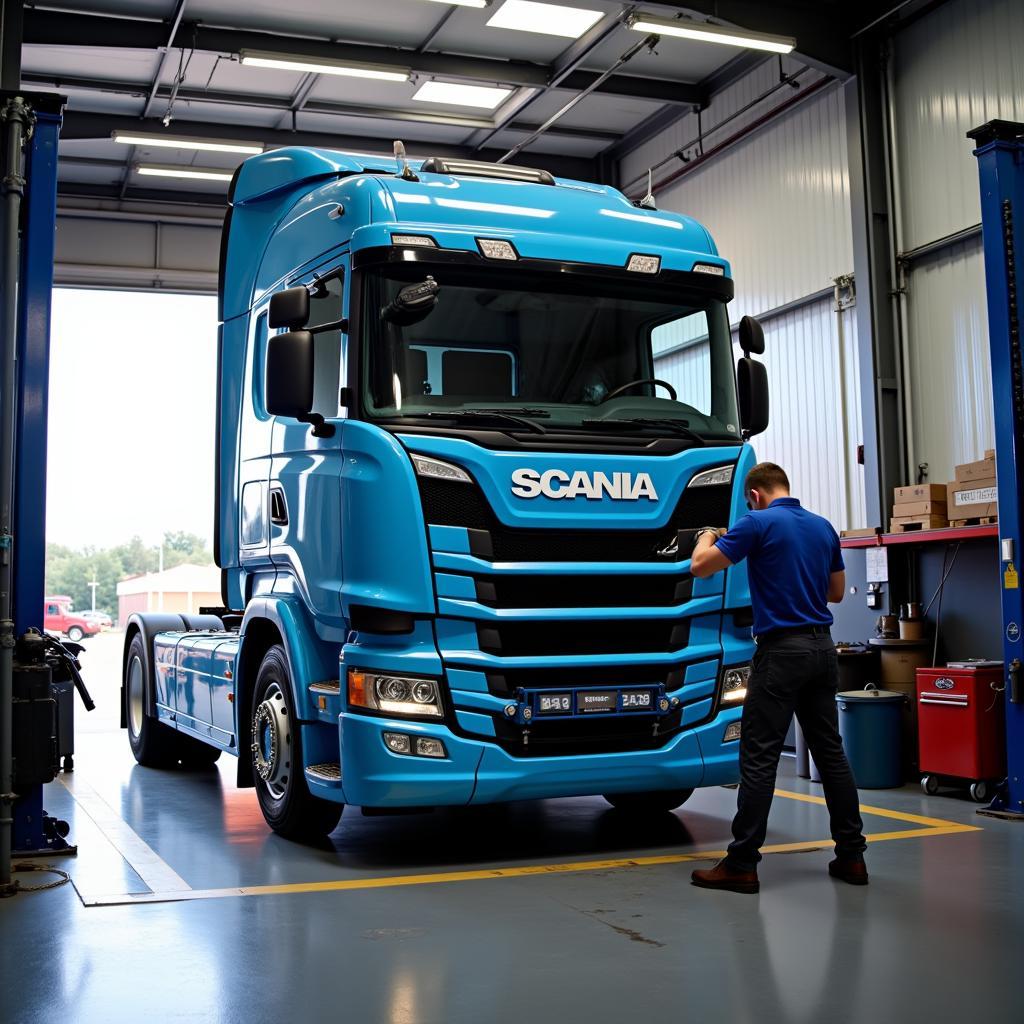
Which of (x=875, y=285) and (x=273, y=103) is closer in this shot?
(x=875, y=285)

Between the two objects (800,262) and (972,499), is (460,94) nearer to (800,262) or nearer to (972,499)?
(800,262)

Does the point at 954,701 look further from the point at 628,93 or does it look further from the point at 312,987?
the point at 628,93

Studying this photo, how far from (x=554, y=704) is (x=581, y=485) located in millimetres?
1064

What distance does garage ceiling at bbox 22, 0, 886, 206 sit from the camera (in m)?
12.6

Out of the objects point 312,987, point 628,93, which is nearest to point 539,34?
point 628,93

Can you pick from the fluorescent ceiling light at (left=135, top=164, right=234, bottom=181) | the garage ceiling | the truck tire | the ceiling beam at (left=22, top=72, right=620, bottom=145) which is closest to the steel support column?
the garage ceiling

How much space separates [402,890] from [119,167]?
13445 mm

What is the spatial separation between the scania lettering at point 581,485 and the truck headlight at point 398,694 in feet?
3.32

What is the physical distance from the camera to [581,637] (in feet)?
20.5

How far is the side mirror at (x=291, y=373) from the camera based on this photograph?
20.0ft

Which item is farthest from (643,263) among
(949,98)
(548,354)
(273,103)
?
(273,103)

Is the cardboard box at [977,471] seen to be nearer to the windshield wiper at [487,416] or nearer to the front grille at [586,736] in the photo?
the front grille at [586,736]

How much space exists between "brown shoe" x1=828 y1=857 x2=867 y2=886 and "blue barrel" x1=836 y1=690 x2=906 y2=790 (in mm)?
3483

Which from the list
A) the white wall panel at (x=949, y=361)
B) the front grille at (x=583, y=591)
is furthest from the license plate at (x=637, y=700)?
the white wall panel at (x=949, y=361)
